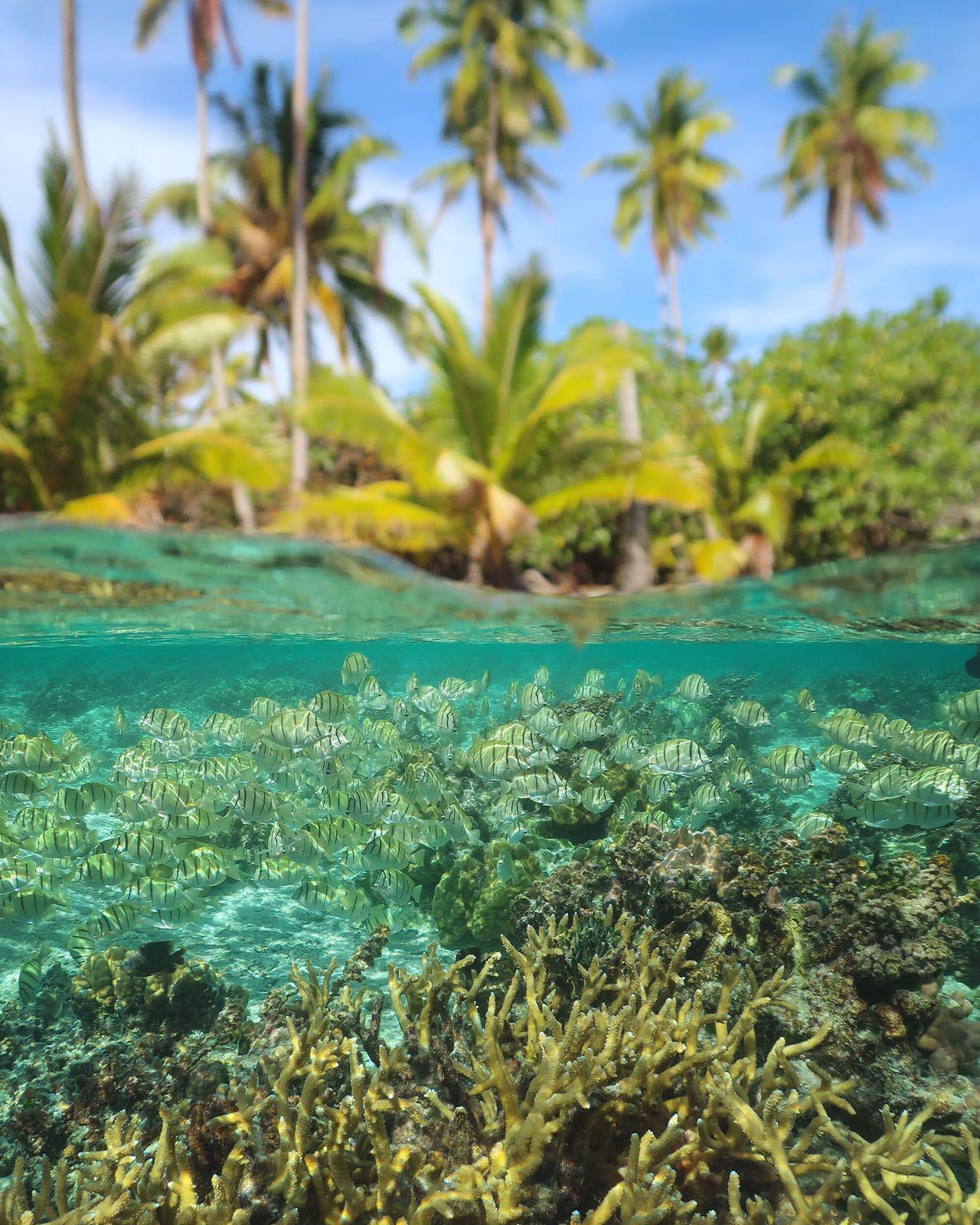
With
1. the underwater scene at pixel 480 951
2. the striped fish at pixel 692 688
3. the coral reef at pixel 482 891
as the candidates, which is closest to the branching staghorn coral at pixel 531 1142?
the underwater scene at pixel 480 951

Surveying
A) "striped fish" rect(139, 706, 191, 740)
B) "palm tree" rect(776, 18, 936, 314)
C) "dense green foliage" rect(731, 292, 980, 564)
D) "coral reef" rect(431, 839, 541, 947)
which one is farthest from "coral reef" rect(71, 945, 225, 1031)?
"palm tree" rect(776, 18, 936, 314)

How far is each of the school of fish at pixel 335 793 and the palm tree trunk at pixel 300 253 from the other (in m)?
13.9

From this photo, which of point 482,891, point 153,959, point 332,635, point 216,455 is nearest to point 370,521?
point 332,635

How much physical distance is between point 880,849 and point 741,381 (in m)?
17.4

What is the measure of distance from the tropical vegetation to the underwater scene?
14.5ft

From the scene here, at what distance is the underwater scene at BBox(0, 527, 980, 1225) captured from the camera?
5035mm

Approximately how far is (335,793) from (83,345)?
1132 centimetres

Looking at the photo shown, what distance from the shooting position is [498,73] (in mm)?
35000

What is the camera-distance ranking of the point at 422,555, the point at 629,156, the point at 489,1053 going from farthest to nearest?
the point at 629,156 < the point at 422,555 < the point at 489,1053

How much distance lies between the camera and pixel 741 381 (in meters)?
24.0

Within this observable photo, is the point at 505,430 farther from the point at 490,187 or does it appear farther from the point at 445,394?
Result: the point at 490,187

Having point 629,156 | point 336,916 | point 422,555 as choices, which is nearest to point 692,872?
point 336,916

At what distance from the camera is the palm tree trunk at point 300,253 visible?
75.0ft

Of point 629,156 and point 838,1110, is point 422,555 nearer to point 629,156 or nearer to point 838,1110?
point 838,1110
